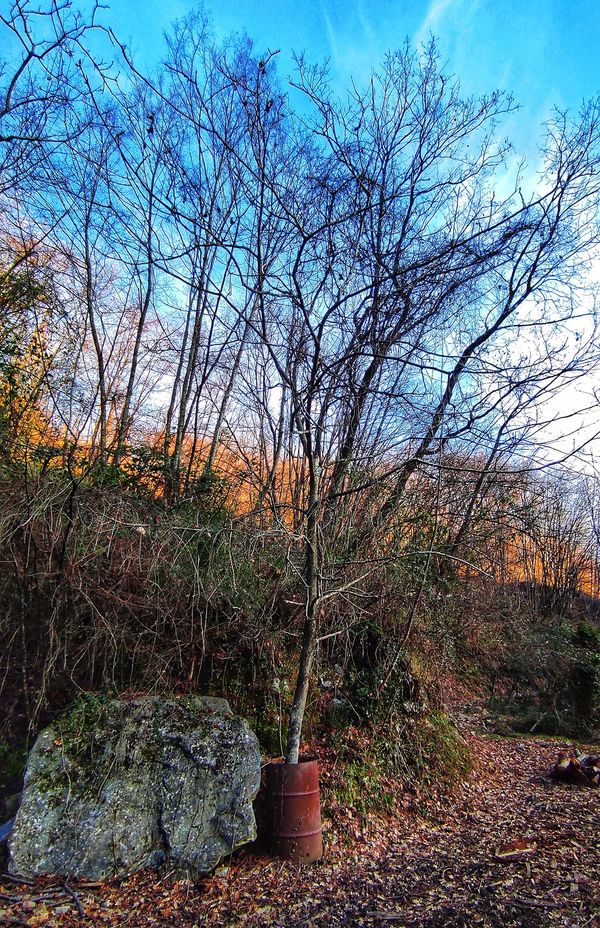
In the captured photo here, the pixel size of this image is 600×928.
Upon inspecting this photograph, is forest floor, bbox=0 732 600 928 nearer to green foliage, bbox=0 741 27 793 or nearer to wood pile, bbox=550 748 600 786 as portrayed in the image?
green foliage, bbox=0 741 27 793

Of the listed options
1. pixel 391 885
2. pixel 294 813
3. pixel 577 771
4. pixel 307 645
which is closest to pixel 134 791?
pixel 294 813

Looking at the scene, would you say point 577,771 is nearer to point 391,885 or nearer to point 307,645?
point 391,885

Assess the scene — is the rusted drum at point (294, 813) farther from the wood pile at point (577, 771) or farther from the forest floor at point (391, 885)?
the wood pile at point (577, 771)

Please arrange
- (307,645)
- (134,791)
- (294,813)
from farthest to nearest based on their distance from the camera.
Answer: (307,645) < (294,813) < (134,791)

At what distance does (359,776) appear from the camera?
4812 millimetres

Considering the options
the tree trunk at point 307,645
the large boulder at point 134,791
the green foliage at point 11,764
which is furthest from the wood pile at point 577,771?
the green foliage at point 11,764

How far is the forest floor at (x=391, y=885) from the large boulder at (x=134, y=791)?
0.44 feet

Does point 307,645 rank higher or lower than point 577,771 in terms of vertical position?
higher

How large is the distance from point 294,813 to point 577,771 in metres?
3.68

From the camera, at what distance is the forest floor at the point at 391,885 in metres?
3.09

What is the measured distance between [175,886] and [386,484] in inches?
159

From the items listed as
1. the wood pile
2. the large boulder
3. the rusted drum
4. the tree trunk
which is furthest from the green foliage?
the wood pile

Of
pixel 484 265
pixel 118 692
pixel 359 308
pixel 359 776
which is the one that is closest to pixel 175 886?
pixel 118 692

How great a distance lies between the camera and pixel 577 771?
5.82 metres
